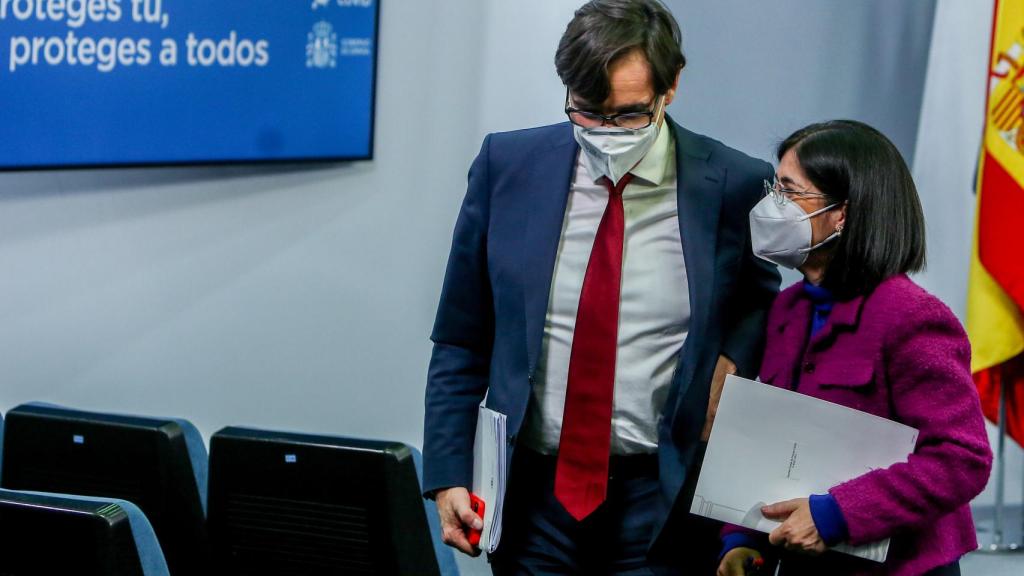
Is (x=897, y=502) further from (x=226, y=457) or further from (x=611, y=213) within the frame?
(x=226, y=457)

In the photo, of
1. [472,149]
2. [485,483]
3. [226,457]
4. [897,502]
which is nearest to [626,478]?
[485,483]

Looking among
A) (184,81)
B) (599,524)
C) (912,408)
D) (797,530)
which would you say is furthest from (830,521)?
(184,81)

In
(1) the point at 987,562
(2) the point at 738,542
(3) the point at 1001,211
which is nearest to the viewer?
(2) the point at 738,542

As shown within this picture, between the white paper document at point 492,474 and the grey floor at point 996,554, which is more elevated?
the white paper document at point 492,474

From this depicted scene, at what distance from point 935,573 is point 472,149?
276 cm

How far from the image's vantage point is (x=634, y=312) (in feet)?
5.72

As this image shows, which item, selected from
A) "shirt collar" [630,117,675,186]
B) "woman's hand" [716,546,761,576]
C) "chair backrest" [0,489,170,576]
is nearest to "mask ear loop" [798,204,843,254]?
"shirt collar" [630,117,675,186]

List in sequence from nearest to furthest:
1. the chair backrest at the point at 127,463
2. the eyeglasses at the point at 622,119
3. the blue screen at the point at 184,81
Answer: the eyeglasses at the point at 622,119, the chair backrest at the point at 127,463, the blue screen at the point at 184,81

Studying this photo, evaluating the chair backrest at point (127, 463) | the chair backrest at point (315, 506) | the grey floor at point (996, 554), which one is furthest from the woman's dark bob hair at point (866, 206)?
the grey floor at point (996, 554)

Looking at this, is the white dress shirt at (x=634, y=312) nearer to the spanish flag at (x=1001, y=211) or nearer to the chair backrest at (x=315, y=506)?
the chair backrest at (x=315, y=506)

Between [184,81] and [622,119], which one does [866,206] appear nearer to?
[622,119]

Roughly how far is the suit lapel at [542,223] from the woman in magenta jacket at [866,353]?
0.30 meters

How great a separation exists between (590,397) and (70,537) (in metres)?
0.76

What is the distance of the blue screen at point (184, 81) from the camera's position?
3736 mm
